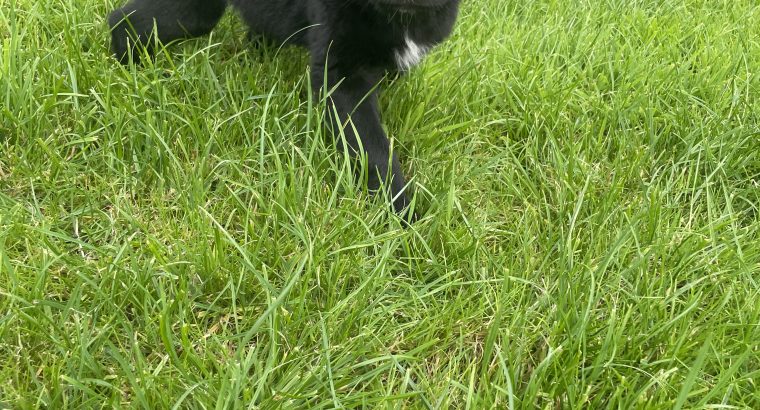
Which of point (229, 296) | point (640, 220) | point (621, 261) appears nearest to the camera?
point (229, 296)

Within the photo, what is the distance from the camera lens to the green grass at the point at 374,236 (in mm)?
1394

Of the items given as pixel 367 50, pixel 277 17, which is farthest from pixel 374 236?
pixel 277 17

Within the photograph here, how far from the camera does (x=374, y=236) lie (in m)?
1.73

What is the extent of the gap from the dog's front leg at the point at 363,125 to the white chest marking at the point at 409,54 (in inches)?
4.9

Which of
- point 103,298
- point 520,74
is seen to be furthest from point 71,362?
point 520,74

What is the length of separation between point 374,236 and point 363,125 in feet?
1.74

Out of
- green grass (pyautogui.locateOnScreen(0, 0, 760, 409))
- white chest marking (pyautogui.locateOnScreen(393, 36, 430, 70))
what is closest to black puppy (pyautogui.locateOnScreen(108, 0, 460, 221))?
white chest marking (pyautogui.locateOnScreen(393, 36, 430, 70))

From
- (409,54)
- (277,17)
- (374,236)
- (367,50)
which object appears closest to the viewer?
(374,236)

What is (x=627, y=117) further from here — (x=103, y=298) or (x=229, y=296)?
(x=103, y=298)

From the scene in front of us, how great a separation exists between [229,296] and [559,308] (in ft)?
2.51

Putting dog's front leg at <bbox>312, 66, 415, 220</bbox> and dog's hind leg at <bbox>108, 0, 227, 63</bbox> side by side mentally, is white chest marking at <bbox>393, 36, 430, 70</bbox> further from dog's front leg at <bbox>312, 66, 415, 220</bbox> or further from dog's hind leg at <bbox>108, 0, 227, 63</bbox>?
dog's hind leg at <bbox>108, 0, 227, 63</bbox>

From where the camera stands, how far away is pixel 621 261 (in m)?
1.74

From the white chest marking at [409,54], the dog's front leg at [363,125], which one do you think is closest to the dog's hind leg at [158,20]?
the dog's front leg at [363,125]

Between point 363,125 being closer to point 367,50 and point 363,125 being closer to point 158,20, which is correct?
point 367,50
